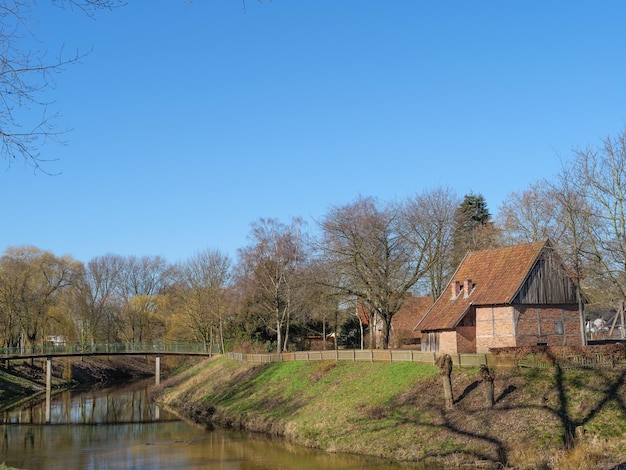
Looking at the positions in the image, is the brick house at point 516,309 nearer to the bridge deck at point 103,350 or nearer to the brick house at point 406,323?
the brick house at point 406,323

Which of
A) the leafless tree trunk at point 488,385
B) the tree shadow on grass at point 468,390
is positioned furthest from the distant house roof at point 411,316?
the leafless tree trunk at point 488,385

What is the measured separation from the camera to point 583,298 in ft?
112

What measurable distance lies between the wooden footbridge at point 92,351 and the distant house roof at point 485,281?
2770 centimetres

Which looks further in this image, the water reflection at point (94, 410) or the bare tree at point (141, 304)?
the bare tree at point (141, 304)

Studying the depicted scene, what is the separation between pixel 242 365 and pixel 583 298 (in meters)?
23.8

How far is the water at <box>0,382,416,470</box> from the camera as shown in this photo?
949 inches

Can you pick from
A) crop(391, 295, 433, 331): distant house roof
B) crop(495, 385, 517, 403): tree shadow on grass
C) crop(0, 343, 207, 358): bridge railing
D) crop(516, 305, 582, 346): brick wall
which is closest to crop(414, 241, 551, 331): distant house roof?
crop(516, 305, 582, 346): brick wall

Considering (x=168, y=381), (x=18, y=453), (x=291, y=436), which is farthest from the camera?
(x=168, y=381)

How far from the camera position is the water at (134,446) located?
79.1 feet

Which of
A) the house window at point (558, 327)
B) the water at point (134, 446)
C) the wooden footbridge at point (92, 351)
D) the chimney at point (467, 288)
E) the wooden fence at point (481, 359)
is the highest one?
the chimney at point (467, 288)

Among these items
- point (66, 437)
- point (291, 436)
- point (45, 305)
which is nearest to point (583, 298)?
point (291, 436)

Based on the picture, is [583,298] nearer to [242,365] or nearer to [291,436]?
[291,436]

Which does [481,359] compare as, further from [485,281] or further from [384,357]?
[485,281]

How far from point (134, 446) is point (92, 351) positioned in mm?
29985
